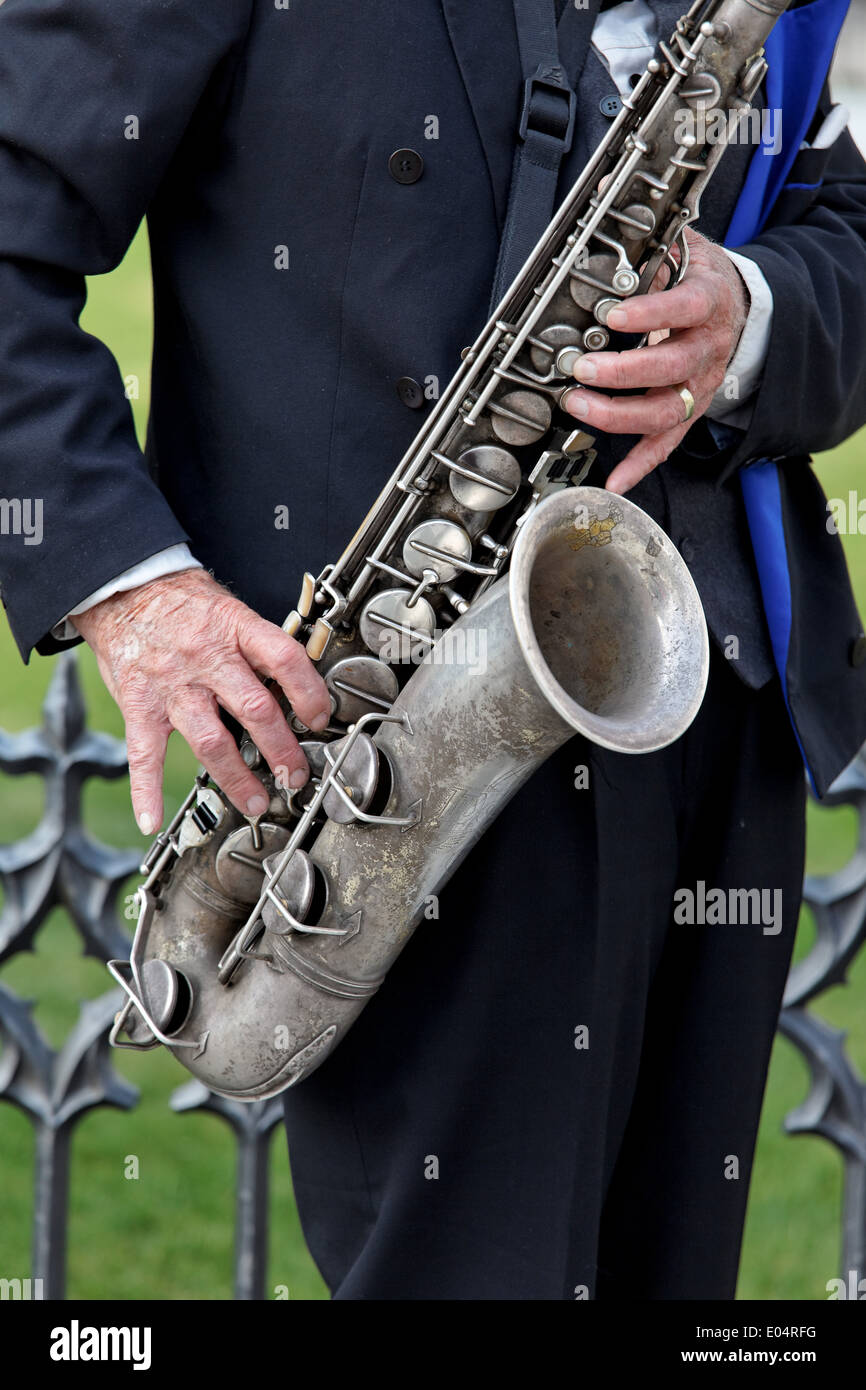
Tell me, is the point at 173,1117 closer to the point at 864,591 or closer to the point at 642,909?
the point at 642,909

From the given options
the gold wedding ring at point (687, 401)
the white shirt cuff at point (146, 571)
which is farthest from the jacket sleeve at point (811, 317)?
the white shirt cuff at point (146, 571)

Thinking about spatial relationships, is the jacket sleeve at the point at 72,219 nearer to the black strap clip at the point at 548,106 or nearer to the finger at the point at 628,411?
the black strap clip at the point at 548,106

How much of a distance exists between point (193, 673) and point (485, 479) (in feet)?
1.65

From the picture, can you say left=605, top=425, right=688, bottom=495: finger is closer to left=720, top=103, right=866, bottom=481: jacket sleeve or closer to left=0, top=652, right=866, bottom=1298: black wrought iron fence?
left=720, top=103, right=866, bottom=481: jacket sleeve

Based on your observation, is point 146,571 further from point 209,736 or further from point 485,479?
point 485,479

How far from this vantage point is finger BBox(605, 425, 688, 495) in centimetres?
201

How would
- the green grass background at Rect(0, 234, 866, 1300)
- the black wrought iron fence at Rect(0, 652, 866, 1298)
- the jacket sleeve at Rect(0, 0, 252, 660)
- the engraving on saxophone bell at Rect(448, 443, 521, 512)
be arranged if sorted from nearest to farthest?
the jacket sleeve at Rect(0, 0, 252, 660) < the engraving on saxophone bell at Rect(448, 443, 521, 512) < the black wrought iron fence at Rect(0, 652, 866, 1298) < the green grass background at Rect(0, 234, 866, 1300)

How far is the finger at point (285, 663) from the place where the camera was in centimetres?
195

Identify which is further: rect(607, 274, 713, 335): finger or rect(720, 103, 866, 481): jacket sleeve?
rect(720, 103, 866, 481): jacket sleeve

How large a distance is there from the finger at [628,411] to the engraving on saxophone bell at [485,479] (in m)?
0.14

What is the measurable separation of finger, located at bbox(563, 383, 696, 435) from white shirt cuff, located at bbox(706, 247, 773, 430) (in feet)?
0.54

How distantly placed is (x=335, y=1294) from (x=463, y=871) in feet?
2.45

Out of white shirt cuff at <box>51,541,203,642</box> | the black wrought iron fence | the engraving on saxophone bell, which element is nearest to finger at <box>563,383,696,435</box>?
the engraving on saxophone bell
